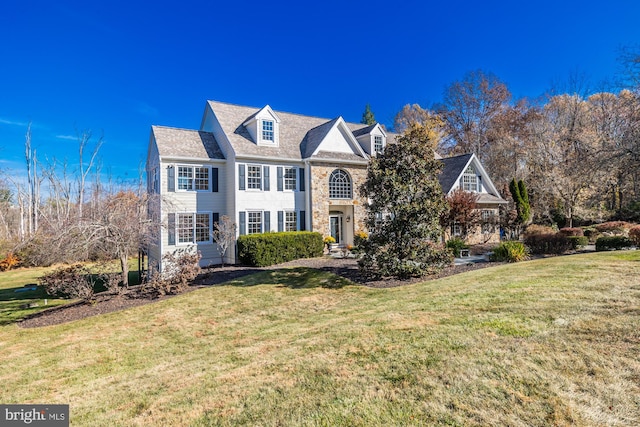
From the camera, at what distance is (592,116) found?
94.7 ft

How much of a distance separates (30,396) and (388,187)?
35.4ft

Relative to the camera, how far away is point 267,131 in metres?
20.1

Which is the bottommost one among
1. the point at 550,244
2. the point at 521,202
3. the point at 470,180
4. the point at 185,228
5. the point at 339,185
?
the point at 550,244

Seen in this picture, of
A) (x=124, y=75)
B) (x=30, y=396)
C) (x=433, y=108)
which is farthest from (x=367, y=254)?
(x=433, y=108)

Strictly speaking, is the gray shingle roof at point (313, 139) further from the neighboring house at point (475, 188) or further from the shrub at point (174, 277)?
the shrub at point (174, 277)

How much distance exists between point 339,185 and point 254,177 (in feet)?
18.1

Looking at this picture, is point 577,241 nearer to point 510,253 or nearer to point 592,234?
point 510,253

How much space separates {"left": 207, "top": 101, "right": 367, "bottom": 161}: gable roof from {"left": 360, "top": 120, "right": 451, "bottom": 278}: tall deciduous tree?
876 cm

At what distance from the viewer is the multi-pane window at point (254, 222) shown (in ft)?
61.8

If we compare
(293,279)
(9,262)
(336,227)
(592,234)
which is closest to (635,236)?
(592,234)

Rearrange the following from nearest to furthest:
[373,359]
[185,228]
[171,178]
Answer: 1. [373,359]
2. [171,178]
3. [185,228]

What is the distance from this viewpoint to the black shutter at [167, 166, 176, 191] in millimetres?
17594

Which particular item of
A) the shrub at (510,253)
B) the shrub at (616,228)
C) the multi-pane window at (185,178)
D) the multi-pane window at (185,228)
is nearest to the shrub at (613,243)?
the shrub at (510,253)

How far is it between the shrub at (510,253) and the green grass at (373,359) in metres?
3.97
